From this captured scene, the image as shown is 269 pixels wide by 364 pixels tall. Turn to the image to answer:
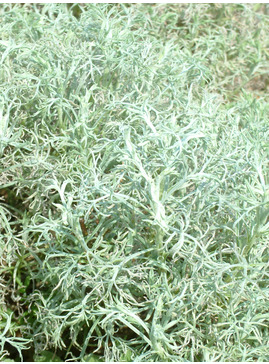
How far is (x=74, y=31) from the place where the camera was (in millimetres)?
2422

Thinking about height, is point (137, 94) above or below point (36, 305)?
above

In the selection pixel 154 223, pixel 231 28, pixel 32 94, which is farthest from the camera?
pixel 231 28

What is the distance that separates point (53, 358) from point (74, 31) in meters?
1.39

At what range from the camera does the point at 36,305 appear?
198cm

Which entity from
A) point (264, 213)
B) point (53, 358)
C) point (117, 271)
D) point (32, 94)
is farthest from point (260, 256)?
point (32, 94)

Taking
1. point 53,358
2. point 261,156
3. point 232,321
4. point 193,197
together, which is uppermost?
point 261,156

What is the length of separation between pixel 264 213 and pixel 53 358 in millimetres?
880

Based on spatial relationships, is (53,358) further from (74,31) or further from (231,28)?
(231,28)

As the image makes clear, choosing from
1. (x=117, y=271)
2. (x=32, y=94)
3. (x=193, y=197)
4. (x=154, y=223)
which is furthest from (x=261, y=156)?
(x=32, y=94)

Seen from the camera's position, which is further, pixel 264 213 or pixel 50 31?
pixel 50 31

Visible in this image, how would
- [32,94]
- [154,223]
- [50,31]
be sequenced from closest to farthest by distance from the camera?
[154,223]
[32,94]
[50,31]

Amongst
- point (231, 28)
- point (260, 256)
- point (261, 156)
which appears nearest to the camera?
point (260, 256)

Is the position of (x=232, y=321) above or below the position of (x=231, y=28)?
below

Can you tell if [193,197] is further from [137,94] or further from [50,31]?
[50,31]
